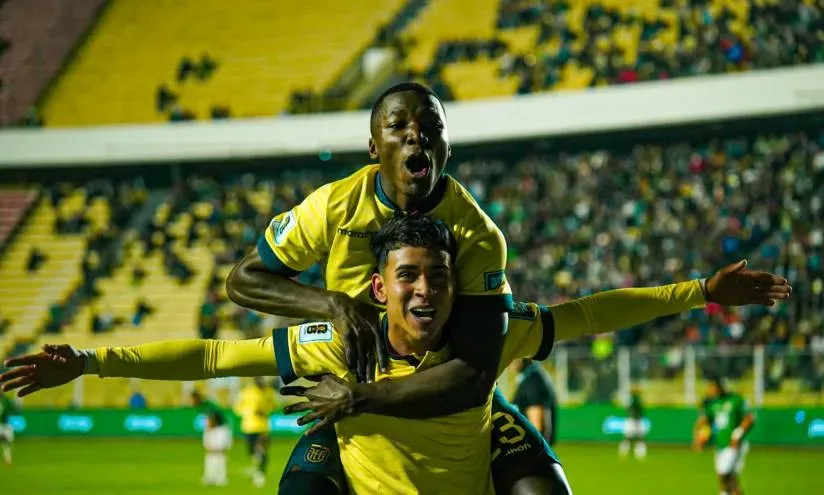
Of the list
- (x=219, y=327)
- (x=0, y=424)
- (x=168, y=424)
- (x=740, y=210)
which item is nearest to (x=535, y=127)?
(x=740, y=210)

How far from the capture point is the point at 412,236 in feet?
20.0

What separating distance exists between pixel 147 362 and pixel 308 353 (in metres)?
0.73

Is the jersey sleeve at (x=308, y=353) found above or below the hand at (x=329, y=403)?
above

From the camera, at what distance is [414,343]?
6262 mm

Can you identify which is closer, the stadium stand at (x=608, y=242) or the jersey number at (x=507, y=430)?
the jersey number at (x=507, y=430)

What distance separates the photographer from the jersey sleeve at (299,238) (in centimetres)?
678

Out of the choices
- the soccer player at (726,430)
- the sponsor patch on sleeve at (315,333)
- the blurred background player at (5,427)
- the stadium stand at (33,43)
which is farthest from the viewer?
the stadium stand at (33,43)

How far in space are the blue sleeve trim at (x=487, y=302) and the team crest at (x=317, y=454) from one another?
0.93 meters

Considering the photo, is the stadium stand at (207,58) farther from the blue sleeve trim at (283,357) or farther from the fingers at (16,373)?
the fingers at (16,373)

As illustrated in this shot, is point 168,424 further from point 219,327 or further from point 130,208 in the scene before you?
point 130,208

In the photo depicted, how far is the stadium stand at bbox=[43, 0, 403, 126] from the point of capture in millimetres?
41938

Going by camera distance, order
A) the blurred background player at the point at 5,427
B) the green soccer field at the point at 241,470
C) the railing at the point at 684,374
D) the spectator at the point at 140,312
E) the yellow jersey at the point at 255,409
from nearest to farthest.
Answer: the green soccer field at the point at 241,470 → the yellow jersey at the point at 255,409 → the railing at the point at 684,374 → the blurred background player at the point at 5,427 → the spectator at the point at 140,312

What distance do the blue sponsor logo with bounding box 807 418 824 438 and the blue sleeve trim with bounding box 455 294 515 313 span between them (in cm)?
2162

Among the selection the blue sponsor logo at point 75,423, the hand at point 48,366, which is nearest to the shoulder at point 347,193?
the hand at point 48,366
